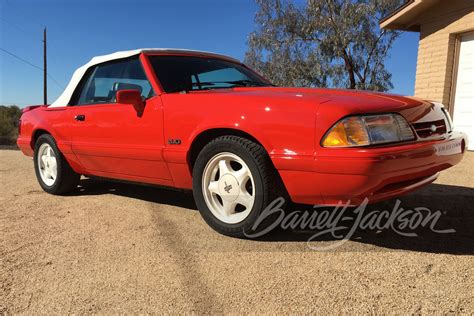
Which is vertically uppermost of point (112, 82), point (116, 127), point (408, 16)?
point (408, 16)

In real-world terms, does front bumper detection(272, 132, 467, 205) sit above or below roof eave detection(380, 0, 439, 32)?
below

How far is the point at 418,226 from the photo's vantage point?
3.22 m

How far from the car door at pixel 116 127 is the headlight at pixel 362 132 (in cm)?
146

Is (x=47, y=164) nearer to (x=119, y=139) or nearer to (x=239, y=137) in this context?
(x=119, y=139)

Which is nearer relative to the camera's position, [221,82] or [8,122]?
[221,82]

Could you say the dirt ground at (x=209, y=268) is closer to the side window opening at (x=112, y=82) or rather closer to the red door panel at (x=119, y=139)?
the red door panel at (x=119, y=139)

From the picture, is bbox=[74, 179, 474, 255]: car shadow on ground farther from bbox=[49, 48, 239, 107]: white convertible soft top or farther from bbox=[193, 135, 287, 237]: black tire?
bbox=[49, 48, 239, 107]: white convertible soft top

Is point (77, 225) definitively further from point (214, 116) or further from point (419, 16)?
point (419, 16)

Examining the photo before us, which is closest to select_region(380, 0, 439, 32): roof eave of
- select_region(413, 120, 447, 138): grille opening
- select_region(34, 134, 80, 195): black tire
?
select_region(413, 120, 447, 138): grille opening

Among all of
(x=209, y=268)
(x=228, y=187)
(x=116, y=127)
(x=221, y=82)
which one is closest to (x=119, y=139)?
(x=116, y=127)

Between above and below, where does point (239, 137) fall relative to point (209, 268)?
above

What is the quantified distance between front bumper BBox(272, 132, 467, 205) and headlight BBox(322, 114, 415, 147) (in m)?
0.05

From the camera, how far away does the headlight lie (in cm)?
248

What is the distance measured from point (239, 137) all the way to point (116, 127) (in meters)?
1.38
